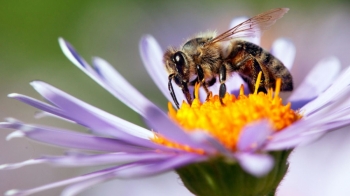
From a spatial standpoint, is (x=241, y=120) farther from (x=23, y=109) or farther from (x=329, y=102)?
(x=23, y=109)

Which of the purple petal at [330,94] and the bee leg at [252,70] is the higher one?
the bee leg at [252,70]

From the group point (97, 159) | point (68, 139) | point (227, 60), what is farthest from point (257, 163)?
point (227, 60)

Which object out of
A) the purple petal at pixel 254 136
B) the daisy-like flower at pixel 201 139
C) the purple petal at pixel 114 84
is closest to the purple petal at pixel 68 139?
the daisy-like flower at pixel 201 139

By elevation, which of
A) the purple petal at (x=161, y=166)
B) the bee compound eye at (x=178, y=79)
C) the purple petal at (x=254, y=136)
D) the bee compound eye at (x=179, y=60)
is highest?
the bee compound eye at (x=179, y=60)

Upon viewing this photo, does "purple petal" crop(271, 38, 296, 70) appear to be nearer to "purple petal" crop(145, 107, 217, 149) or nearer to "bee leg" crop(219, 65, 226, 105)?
"bee leg" crop(219, 65, 226, 105)

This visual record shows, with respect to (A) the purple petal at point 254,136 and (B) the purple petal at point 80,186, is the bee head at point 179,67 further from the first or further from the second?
(B) the purple petal at point 80,186

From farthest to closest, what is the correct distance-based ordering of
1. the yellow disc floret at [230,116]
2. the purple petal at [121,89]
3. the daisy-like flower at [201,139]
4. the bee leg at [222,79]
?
the purple petal at [121,89]
the bee leg at [222,79]
the yellow disc floret at [230,116]
the daisy-like flower at [201,139]
